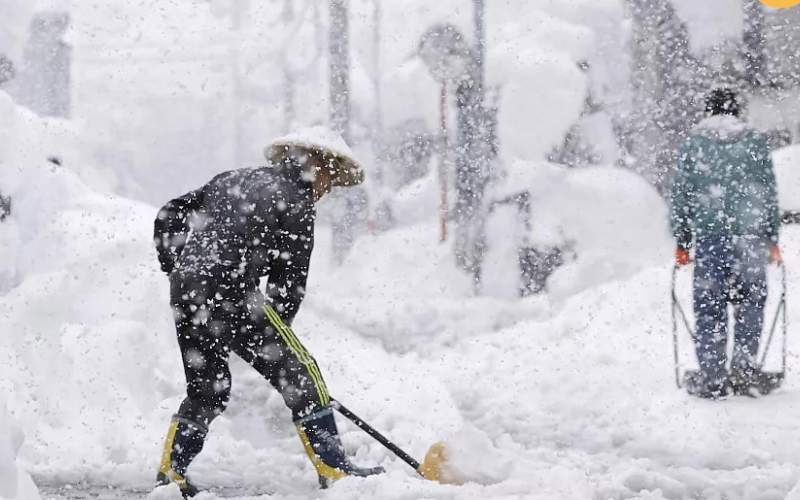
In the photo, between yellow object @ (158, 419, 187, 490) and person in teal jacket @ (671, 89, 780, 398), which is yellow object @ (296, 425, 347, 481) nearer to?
yellow object @ (158, 419, 187, 490)

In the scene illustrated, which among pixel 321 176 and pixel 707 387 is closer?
pixel 321 176

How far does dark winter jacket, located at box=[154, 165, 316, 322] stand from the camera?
12.9 ft

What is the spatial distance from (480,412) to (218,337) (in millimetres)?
2901

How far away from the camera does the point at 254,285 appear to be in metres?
4.01

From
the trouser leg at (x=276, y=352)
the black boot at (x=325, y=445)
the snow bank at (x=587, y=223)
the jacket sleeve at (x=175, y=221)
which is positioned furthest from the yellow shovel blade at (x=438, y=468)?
the snow bank at (x=587, y=223)

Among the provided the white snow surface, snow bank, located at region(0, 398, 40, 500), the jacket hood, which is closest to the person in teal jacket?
the jacket hood

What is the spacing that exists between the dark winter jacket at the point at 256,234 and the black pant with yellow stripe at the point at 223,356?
0.06 meters

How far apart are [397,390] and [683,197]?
7.03 ft

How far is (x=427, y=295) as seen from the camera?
13.1 meters

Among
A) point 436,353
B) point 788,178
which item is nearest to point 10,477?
point 436,353

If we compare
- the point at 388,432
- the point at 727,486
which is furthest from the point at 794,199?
the point at 727,486

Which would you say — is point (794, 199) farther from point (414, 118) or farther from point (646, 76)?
point (414, 118)

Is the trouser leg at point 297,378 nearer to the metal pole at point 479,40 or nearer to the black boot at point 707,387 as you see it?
the black boot at point 707,387

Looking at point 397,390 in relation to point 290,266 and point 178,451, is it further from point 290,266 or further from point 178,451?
point 290,266
